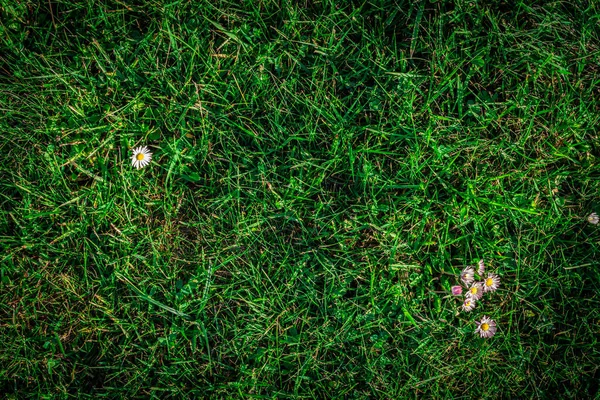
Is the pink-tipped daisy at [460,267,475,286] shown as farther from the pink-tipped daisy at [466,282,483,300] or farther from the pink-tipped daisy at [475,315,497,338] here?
the pink-tipped daisy at [475,315,497,338]

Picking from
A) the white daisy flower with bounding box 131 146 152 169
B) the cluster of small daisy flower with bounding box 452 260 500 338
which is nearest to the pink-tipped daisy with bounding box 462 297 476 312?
the cluster of small daisy flower with bounding box 452 260 500 338

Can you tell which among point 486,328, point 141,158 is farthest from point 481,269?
point 141,158

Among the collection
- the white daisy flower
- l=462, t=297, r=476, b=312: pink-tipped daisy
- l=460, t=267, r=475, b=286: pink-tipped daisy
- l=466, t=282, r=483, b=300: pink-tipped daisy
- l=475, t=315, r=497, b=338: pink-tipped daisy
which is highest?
the white daisy flower

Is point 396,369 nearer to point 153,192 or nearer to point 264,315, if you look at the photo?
point 264,315

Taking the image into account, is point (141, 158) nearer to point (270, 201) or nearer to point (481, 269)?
point (270, 201)

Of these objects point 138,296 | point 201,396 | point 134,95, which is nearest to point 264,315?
point 201,396

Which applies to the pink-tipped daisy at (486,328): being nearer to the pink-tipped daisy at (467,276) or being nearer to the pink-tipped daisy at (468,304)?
the pink-tipped daisy at (468,304)

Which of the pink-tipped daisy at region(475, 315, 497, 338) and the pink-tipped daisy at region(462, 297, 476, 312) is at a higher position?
the pink-tipped daisy at region(462, 297, 476, 312)
